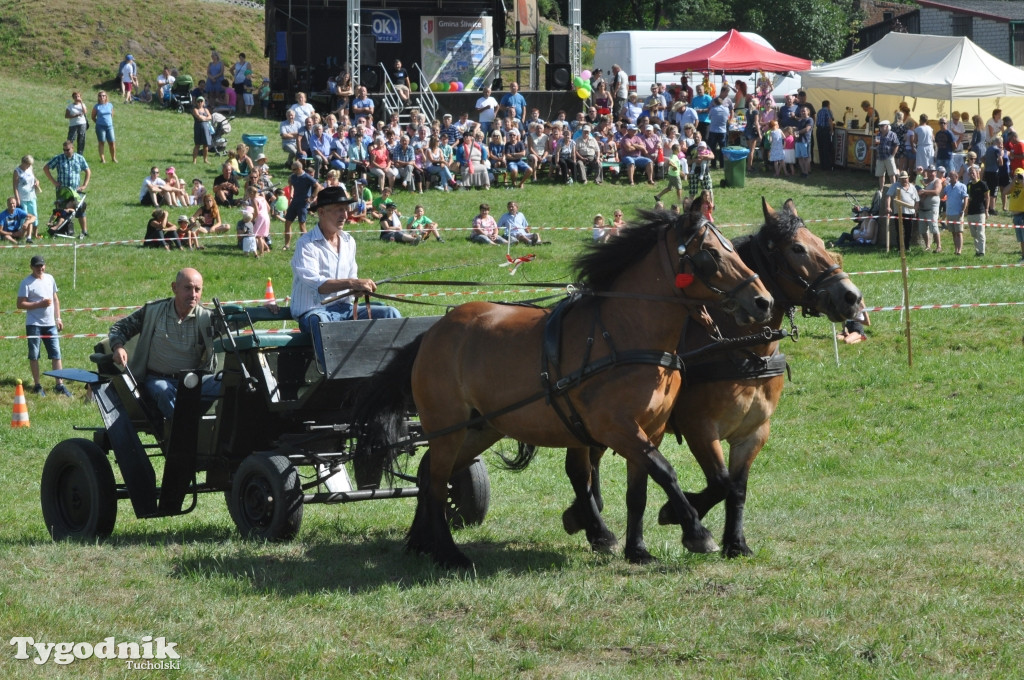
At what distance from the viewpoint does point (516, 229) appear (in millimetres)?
22594

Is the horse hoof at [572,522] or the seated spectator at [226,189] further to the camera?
the seated spectator at [226,189]

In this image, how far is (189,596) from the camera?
665 cm

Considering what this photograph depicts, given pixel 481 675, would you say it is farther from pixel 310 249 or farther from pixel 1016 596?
pixel 310 249

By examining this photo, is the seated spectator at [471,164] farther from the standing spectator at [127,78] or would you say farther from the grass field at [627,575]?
the standing spectator at [127,78]

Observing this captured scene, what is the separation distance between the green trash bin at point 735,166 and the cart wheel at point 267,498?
21999 mm

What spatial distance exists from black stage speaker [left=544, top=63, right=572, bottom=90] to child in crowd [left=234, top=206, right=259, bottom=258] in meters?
13.5

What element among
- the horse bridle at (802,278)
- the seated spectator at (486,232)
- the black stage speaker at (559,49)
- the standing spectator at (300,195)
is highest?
the black stage speaker at (559,49)

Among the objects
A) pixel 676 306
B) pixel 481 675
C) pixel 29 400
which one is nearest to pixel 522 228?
pixel 29 400

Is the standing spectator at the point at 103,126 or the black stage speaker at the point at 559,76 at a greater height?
the black stage speaker at the point at 559,76

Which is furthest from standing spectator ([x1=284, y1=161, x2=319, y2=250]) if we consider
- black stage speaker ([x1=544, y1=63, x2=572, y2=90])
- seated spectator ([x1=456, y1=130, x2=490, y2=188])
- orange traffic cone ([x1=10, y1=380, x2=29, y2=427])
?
black stage speaker ([x1=544, y1=63, x2=572, y2=90])

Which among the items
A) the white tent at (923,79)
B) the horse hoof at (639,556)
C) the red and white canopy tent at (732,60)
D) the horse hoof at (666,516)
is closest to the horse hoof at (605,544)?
the horse hoof at (666,516)

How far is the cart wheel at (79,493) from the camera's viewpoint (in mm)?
8516

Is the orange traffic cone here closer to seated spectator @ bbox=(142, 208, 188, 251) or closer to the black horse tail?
the black horse tail

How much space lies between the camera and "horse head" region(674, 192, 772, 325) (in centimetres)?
680
